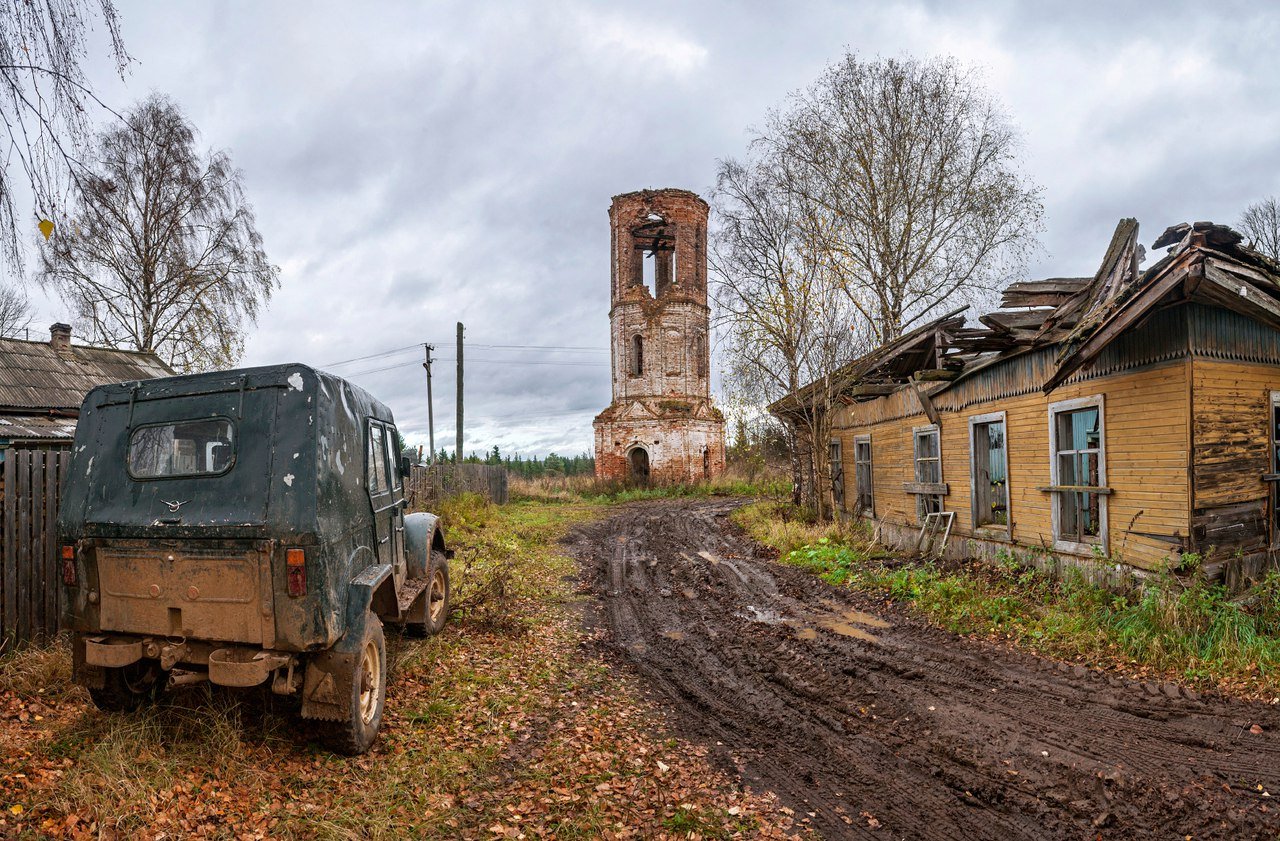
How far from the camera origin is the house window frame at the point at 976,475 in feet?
33.2

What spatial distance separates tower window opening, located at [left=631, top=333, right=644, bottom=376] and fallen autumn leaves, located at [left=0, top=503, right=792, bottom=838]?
86.9ft

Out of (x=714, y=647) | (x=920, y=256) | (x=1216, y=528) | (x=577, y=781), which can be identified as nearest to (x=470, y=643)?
(x=714, y=647)

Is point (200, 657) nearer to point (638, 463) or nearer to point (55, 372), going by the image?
point (55, 372)

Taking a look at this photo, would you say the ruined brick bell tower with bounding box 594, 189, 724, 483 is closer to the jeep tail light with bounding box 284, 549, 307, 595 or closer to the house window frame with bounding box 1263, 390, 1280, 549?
the house window frame with bounding box 1263, 390, 1280, 549

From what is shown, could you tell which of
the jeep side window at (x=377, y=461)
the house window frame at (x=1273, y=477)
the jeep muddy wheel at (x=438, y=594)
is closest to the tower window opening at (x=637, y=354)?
the jeep muddy wheel at (x=438, y=594)

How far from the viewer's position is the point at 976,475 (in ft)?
35.9

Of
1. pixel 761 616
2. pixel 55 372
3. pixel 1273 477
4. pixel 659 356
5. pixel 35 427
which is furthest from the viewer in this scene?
pixel 659 356

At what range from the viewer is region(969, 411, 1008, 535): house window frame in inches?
399

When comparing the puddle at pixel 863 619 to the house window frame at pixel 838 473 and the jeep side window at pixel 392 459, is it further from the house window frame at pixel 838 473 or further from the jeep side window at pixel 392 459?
the house window frame at pixel 838 473

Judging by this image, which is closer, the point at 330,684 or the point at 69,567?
the point at 330,684

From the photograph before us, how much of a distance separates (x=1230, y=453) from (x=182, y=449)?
9883mm

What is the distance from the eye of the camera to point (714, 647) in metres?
7.53

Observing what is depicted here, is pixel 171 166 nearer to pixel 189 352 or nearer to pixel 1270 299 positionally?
pixel 189 352

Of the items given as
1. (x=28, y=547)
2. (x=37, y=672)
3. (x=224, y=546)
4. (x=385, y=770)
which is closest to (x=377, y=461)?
(x=224, y=546)
